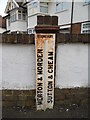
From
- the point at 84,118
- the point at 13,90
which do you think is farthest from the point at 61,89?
the point at 13,90

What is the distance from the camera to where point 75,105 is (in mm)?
3877

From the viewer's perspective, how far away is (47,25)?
3.43 metres

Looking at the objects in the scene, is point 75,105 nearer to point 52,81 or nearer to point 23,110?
point 52,81

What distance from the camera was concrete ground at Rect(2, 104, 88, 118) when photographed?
345 cm

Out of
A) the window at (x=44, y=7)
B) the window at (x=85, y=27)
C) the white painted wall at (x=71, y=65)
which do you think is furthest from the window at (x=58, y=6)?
the white painted wall at (x=71, y=65)

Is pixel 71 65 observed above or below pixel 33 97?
above

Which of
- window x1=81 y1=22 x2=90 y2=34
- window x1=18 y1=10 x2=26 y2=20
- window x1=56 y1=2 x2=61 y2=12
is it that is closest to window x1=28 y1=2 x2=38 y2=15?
window x1=56 y1=2 x2=61 y2=12

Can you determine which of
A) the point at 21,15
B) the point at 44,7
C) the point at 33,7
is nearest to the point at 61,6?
the point at 44,7

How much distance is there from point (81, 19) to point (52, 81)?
10.9 meters

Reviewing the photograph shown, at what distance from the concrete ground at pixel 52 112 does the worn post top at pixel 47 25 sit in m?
1.80

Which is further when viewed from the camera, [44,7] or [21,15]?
[21,15]

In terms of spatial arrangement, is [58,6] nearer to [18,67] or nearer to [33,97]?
[18,67]

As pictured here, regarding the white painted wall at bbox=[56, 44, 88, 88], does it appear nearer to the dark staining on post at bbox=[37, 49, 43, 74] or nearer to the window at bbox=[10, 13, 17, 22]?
the dark staining on post at bbox=[37, 49, 43, 74]

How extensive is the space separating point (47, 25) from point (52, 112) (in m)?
1.97
